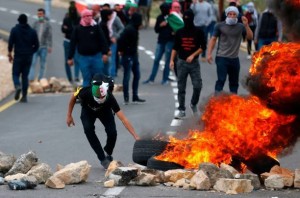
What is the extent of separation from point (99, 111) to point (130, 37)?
7.63 meters

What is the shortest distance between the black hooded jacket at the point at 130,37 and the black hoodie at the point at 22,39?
2204mm

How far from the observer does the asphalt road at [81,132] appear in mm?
12141

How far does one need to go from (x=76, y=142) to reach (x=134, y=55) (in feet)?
18.1

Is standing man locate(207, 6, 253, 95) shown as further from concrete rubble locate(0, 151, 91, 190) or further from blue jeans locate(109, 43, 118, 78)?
blue jeans locate(109, 43, 118, 78)

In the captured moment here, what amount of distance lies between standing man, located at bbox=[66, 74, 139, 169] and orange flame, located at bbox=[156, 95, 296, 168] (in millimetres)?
819

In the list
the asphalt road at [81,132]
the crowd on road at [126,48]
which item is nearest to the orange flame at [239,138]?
the asphalt road at [81,132]

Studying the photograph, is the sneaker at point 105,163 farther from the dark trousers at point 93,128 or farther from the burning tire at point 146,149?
the burning tire at point 146,149

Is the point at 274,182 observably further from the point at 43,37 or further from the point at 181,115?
the point at 43,37

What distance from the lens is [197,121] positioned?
549 inches

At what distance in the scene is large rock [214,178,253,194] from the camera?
12.0m

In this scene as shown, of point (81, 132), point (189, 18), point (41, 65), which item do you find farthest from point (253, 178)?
point (41, 65)

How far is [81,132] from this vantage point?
59.4ft

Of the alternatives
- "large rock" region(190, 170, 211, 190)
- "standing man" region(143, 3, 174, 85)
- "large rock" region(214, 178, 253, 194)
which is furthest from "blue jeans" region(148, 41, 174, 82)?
"large rock" region(214, 178, 253, 194)

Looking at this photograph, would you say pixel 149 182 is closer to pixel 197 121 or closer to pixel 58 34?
pixel 197 121
